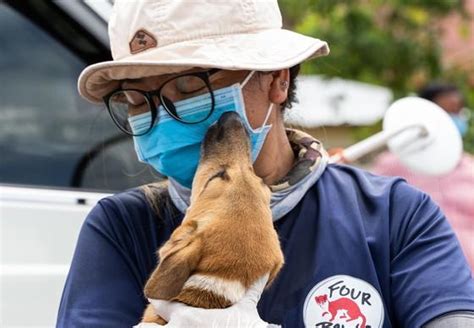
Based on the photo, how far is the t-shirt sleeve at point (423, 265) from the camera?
2.08 meters

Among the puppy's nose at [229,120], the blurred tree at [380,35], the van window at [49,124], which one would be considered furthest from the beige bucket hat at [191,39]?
the blurred tree at [380,35]

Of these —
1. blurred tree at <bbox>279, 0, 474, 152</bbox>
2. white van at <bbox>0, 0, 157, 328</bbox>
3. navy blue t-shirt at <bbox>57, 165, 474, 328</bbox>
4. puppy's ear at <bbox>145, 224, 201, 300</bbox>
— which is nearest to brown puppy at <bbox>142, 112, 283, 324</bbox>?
puppy's ear at <bbox>145, 224, 201, 300</bbox>

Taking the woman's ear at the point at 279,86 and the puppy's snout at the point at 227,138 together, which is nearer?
the puppy's snout at the point at 227,138

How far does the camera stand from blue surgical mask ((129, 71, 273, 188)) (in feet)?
7.47

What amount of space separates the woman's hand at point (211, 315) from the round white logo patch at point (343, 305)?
0.19 meters

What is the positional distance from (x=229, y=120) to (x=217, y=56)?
0.54ft

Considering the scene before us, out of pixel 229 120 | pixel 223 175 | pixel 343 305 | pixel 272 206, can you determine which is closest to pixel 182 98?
pixel 229 120

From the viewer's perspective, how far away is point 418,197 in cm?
228

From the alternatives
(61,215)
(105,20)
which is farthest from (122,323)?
(105,20)

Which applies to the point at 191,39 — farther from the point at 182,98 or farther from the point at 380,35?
the point at 380,35

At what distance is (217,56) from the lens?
7.18 feet

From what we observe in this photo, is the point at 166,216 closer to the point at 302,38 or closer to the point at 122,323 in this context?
the point at 122,323

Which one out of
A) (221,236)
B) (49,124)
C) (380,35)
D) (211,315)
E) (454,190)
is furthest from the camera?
(380,35)

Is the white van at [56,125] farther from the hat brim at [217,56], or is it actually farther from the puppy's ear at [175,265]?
the puppy's ear at [175,265]
